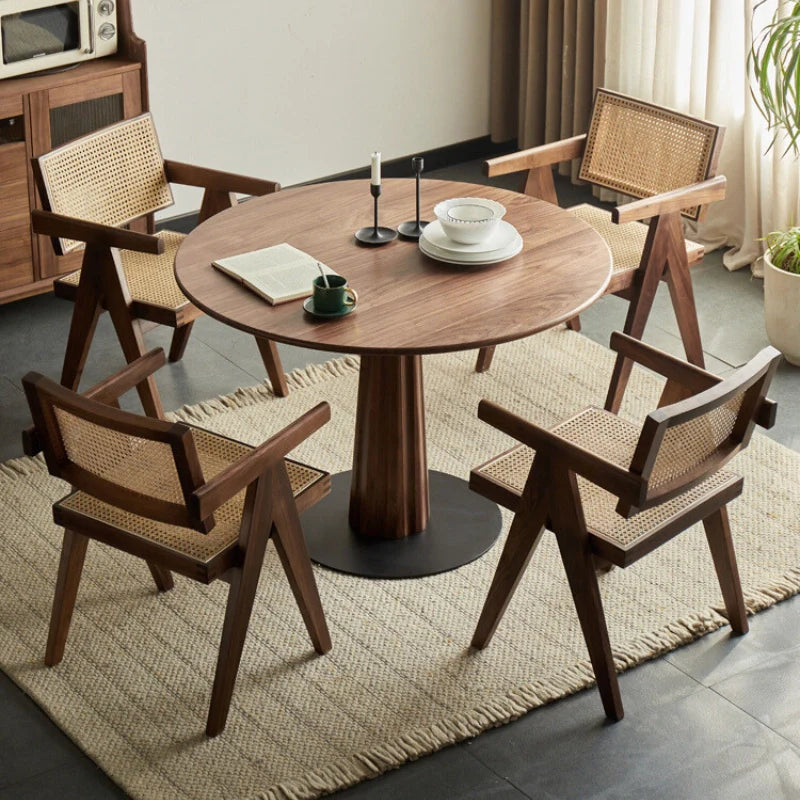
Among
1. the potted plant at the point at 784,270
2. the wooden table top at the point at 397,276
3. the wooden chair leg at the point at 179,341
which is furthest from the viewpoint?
the wooden chair leg at the point at 179,341

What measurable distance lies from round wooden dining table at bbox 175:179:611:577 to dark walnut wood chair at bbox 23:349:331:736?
238mm

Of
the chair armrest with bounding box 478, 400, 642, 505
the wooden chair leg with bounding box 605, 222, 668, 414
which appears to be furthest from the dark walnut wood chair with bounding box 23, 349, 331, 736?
the wooden chair leg with bounding box 605, 222, 668, 414

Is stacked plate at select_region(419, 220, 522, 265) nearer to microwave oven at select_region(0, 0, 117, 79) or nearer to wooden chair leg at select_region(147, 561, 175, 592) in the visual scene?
wooden chair leg at select_region(147, 561, 175, 592)

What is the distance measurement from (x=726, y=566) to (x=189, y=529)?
1153mm

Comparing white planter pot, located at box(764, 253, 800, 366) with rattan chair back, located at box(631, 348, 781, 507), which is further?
white planter pot, located at box(764, 253, 800, 366)

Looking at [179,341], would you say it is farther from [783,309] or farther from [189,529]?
[783,309]

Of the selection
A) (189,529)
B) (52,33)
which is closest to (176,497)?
(189,529)

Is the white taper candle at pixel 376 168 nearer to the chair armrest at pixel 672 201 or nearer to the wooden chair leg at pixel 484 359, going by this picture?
the chair armrest at pixel 672 201

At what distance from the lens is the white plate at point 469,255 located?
2.83m

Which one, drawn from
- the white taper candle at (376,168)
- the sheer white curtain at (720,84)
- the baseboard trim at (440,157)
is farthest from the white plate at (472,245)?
the baseboard trim at (440,157)

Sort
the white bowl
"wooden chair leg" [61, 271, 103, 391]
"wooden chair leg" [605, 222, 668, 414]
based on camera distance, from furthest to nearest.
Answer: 1. "wooden chair leg" [605, 222, 668, 414]
2. "wooden chair leg" [61, 271, 103, 391]
3. the white bowl

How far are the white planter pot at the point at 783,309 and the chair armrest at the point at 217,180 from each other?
1.56 meters

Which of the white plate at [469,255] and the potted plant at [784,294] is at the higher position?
the white plate at [469,255]

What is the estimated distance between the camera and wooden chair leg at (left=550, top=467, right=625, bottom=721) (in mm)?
2416
